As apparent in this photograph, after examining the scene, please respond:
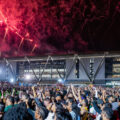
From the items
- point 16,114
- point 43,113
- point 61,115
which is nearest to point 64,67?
point 43,113

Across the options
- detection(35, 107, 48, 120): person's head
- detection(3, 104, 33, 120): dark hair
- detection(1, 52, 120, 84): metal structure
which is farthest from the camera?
detection(1, 52, 120, 84): metal structure

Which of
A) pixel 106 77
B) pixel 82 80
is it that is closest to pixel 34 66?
pixel 82 80

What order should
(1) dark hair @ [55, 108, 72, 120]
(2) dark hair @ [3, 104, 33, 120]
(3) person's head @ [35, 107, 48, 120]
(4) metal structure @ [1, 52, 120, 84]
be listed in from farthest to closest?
(4) metal structure @ [1, 52, 120, 84] → (3) person's head @ [35, 107, 48, 120] → (1) dark hair @ [55, 108, 72, 120] → (2) dark hair @ [3, 104, 33, 120]

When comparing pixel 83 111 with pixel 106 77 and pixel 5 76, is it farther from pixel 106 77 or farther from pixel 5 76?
pixel 5 76

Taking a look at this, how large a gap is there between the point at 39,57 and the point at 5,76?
8.83m

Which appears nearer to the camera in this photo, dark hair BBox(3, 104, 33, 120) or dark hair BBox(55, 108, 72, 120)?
dark hair BBox(3, 104, 33, 120)

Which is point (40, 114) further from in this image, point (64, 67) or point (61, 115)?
point (64, 67)

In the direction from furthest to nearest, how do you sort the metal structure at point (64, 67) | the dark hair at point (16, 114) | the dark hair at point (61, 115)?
the metal structure at point (64, 67)
the dark hair at point (61, 115)
the dark hair at point (16, 114)

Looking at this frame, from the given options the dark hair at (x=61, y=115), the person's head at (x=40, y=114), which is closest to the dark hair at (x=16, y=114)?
the dark hair at (x=61, y=115)

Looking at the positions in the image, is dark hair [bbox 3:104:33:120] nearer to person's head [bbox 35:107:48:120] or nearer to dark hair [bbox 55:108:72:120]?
dark hair [bbox 55:108:72:120]

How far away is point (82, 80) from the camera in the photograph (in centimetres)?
4481

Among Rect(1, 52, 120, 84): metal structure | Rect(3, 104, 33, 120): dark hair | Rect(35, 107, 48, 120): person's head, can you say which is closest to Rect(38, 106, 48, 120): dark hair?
Rect(35, 107, 48, 120): person's head

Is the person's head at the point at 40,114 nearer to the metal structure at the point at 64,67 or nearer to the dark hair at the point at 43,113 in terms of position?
the dark hair at the point at 43,113

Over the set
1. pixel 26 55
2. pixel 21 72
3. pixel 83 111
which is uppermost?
pixel 26 55
